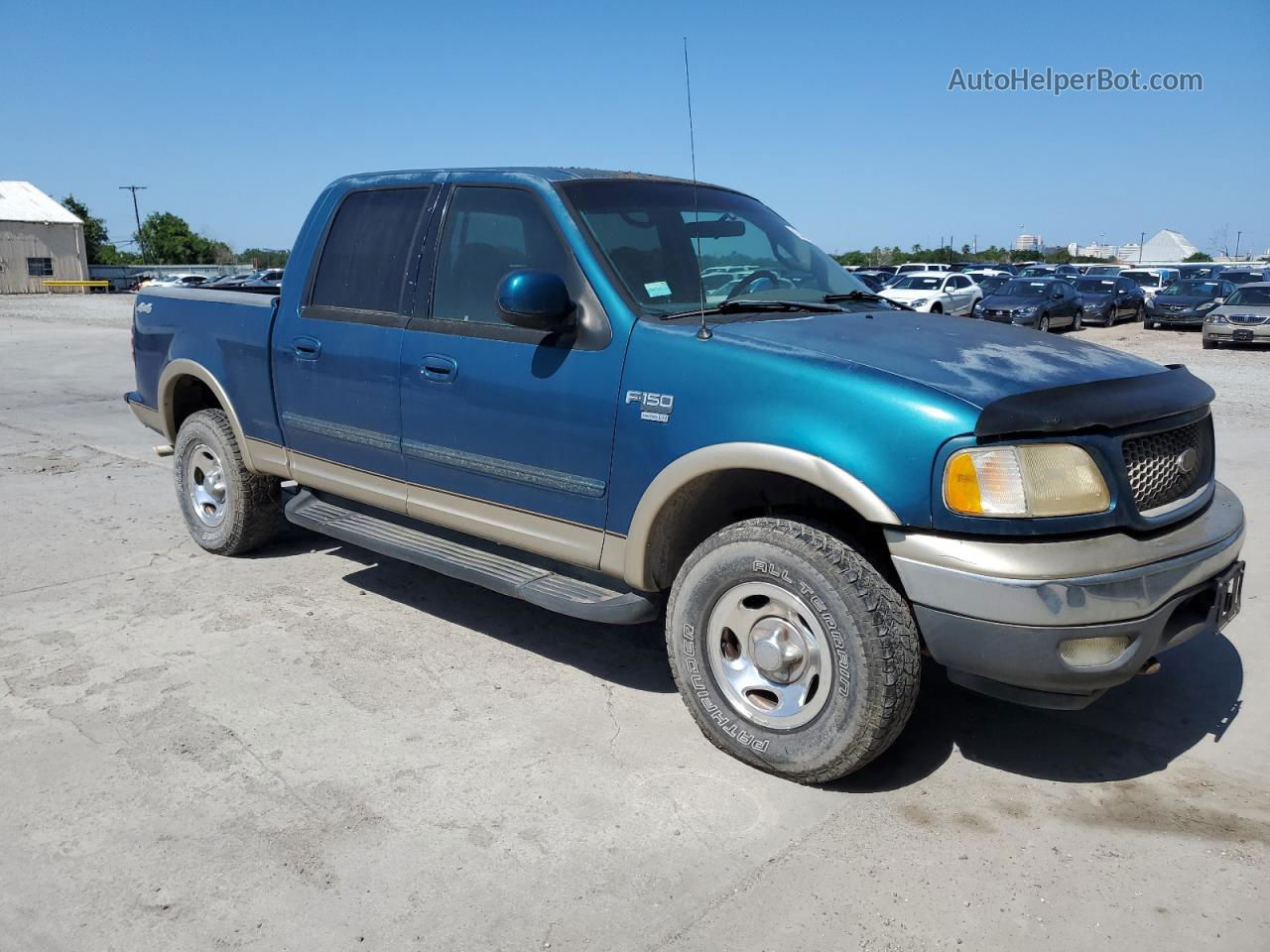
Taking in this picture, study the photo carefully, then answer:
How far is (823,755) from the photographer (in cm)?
330

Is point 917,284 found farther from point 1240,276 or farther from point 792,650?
point 792,650

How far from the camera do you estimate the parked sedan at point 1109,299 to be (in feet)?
95.3

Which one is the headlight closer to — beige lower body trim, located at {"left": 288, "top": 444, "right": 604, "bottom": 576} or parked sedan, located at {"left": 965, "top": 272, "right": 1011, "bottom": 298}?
beige lower body trim, located at {"left": 288, "top": 444, "right": 604, "bottom": 576}

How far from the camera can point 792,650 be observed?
340 cm

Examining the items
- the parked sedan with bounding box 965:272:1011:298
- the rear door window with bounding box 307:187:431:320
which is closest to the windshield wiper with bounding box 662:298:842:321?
the rear door window with bounding box 307:187:431:320

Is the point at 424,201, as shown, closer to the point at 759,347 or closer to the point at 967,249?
the point at 759,347

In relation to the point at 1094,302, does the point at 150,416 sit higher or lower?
lower

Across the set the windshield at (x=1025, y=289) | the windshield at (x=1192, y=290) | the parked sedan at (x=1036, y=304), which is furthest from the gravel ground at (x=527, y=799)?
the windshield at (x=1192, y=290)

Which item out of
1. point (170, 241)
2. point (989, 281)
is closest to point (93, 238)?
point (170, 241)

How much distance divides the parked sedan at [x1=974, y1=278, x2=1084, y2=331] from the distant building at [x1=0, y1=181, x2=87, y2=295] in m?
54.7

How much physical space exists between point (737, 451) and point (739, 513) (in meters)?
0.54

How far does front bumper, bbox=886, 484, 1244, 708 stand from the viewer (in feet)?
9.64

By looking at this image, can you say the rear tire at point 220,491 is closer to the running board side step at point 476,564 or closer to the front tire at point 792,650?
the running board side step at point 476,564

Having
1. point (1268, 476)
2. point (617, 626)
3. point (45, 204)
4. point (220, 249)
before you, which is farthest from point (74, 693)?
point (220, 249)
